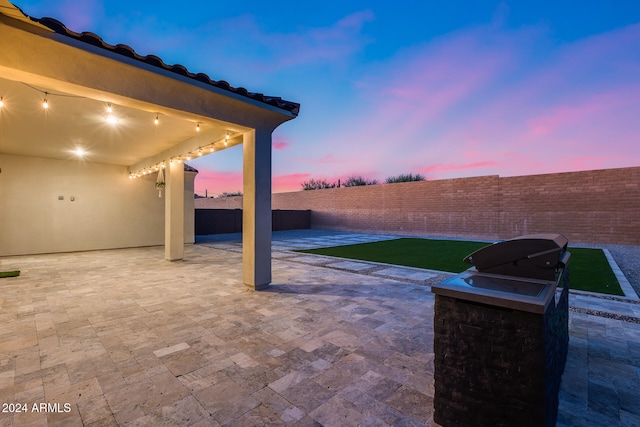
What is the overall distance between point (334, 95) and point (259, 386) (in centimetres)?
1435

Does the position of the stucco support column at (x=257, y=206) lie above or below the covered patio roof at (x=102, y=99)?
below

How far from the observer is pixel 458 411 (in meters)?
1.53

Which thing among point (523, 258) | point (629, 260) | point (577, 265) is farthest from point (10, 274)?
point (629, 260)

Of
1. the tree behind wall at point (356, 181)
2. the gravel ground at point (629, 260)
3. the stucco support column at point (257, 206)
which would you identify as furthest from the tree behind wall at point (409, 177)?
the stucco support column at point (257, 206)

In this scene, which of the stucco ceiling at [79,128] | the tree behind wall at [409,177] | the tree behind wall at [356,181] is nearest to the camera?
the stucco ceiling at [79,128]

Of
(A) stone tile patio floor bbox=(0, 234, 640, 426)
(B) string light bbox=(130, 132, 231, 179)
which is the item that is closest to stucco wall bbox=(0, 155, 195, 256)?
(B) string light bbox=(130, 132, 231, 179)

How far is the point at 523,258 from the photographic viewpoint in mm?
1808

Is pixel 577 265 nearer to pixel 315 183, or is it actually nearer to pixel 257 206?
pixel 257 206

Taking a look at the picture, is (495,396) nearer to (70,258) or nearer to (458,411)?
(458,411)

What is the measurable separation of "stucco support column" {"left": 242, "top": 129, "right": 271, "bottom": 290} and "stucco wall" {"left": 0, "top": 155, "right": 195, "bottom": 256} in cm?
729

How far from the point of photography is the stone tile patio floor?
5.75 ft

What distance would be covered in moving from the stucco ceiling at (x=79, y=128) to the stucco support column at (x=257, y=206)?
70 centimetres

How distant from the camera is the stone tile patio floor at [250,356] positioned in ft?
5.75

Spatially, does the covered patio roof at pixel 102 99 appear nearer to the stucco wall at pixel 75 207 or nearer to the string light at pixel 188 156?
the string light at pixel 188 156
